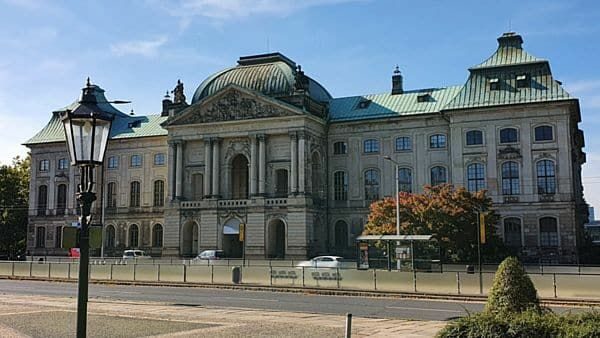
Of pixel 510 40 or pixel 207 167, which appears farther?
pixel 207 167

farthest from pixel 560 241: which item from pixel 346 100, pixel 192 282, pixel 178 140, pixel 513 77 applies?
pixel 178 140

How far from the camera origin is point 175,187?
77.0 metres

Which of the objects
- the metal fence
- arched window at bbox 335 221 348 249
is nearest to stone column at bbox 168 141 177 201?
arched window at bbox 335 221 348 249

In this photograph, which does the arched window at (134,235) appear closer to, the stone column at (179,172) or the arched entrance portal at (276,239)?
the stone column at (179,172)

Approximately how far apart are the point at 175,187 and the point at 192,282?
35.0 meters

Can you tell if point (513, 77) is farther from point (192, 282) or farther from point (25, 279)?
point (25, 279)

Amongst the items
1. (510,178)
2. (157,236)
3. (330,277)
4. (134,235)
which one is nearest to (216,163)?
(157,236)

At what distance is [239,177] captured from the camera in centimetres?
7931

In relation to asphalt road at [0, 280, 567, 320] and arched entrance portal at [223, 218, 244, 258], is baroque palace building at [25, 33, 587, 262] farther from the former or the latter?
asphalt road at [0, 280, 567, 320]

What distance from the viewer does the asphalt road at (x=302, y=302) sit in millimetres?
24984

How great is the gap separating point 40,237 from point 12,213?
6.27 m

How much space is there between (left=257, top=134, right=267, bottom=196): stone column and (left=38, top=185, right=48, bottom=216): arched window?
34.5 m

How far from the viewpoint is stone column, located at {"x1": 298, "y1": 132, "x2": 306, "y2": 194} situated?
70.4 m

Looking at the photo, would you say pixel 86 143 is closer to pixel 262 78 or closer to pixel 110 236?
pixel 262 78
